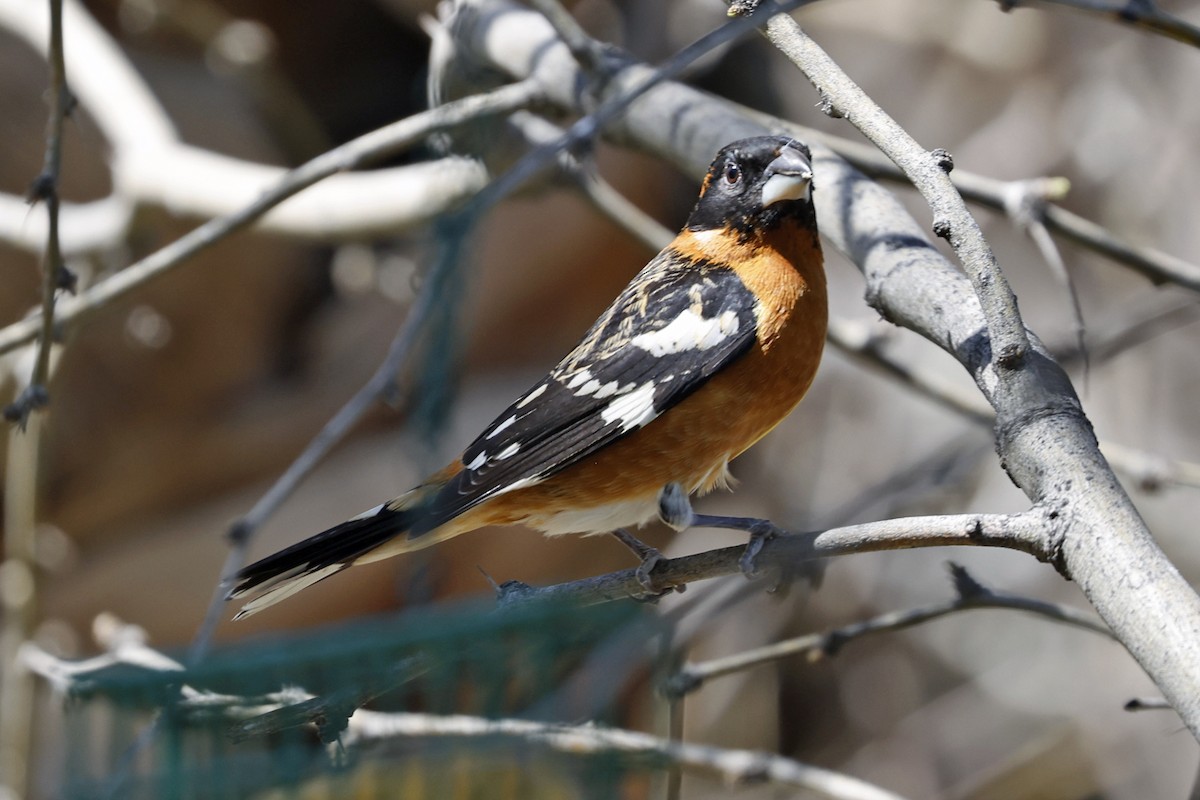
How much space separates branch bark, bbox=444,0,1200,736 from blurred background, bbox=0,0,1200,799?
278cm

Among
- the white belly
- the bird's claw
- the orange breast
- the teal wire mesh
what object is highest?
the orange breast

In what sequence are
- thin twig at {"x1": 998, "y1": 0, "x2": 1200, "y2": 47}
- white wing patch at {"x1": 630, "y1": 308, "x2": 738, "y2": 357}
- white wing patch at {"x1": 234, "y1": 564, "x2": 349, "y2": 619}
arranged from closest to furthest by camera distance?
thin twig at {"x1": 998, "y1": 0, "x2": 1200, "y2": 47} < white wing patch at {"x1": 234, "y1": 564, "x2": 349, "y2": 619} < white wing patch at {"x1": 630, "y1": 308, "x2": 738, "y2": 357}

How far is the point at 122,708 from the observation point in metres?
2.08

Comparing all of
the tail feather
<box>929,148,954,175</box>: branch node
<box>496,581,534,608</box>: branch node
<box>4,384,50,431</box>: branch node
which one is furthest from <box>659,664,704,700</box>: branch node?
<box>4,384,50,431</box>: branch node

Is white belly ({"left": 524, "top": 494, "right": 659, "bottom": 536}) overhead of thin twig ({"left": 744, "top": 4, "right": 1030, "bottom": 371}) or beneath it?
overhead

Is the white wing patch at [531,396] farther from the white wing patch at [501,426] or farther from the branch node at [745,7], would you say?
the branch node at [745,7]

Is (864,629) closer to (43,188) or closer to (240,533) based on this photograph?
(240,533)

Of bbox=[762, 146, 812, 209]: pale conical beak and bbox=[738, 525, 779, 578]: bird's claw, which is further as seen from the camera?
bbox=[762, 146, 812, 209]: pale conical beak

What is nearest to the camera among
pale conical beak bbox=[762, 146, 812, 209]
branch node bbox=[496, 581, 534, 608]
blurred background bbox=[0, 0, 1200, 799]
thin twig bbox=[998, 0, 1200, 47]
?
branch node bbox=[496, 581, 534, 608]

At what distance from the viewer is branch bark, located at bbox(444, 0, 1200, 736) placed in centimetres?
159

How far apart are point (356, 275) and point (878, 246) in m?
4.12

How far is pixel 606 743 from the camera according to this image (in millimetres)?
2361

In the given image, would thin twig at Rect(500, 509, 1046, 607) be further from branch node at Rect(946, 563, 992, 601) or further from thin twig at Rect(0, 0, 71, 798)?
thin twig at Rect(0, 0, 71, 798)

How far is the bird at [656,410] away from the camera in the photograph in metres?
2.87
